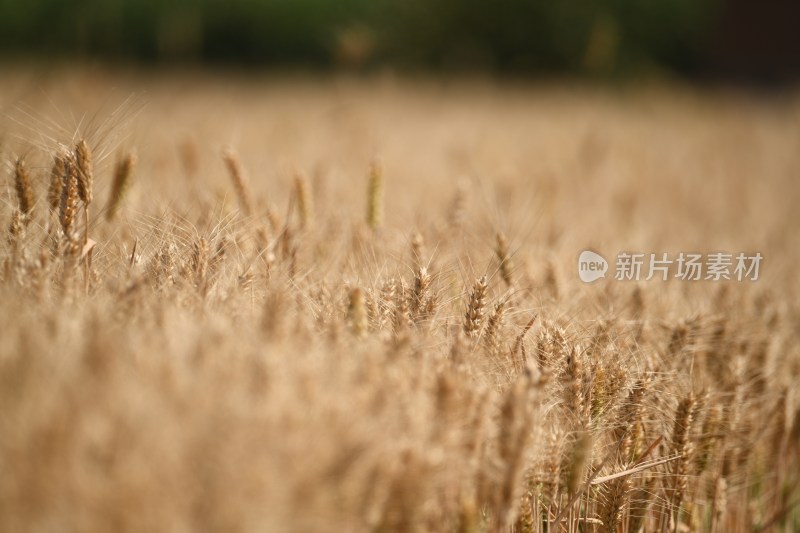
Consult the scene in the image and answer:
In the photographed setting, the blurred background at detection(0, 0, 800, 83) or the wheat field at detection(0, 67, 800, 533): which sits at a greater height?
the blurred background at detection(0, 0, 800, 83)

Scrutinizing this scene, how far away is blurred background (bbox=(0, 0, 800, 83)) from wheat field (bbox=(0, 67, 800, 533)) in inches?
262

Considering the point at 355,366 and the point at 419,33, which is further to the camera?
the point at 419,33

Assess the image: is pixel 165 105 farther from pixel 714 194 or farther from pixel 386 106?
pixel 714 194

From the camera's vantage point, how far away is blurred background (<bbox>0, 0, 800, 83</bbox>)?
862cm

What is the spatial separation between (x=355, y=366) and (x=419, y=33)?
29.1ft

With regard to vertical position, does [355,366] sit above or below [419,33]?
below

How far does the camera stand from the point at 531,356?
3.68 ft

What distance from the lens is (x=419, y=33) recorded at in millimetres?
9133

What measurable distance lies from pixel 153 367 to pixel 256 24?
31.8 ft

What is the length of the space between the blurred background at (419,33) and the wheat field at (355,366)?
21.9ft

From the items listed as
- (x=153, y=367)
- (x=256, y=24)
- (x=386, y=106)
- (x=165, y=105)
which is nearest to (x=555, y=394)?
(x=153, y=367)

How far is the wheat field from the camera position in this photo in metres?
0.65

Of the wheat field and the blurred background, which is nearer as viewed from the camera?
the wheat field

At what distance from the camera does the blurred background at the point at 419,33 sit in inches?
339
